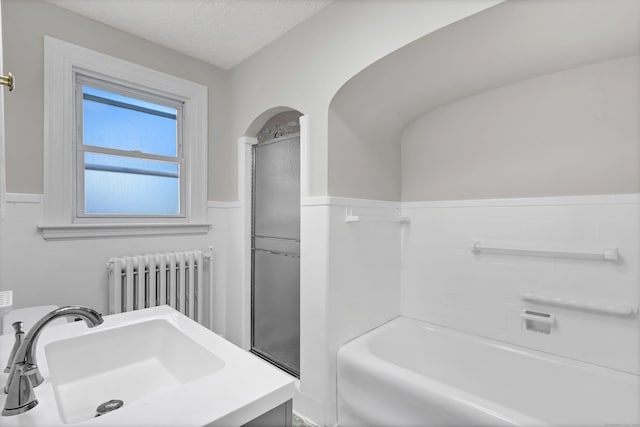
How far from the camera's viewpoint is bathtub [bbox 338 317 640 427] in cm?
130

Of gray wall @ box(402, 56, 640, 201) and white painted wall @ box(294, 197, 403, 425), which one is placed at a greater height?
gray wall @ box(402, 56, 640, 201)

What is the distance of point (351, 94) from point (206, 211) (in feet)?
4.77

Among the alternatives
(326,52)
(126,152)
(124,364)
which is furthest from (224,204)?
(124,364)

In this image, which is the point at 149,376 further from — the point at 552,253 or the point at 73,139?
the point at 552,253

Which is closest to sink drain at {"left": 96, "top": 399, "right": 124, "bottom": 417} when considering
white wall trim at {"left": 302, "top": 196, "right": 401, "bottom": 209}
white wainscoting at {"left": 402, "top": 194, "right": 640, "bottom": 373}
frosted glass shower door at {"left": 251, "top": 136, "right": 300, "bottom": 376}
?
white wall trim at {"left": 302, "top": 196, "right": 401, "bottom": 209}

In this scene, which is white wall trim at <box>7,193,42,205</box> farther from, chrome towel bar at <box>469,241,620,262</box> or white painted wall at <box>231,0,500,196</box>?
chrome towel bar at <box>469,241,620,262</box>

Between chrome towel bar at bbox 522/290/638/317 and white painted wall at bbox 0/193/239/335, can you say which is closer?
chrome towel bar at bbox 522/290/638/317

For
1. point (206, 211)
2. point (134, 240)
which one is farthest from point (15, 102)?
point (206, 211)

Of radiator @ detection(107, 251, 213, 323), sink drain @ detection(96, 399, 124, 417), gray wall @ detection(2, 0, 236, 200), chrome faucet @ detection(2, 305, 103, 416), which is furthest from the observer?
radiator @ detection(107, 251, 213, 323)

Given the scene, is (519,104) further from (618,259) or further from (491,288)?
Result: (491,288)

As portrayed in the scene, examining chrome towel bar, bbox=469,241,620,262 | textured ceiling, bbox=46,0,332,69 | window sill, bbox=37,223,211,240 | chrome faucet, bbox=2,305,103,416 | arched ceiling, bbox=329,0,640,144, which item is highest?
textured ceiling, bbox=46,0,332,69

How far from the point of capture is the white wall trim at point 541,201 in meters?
1.54

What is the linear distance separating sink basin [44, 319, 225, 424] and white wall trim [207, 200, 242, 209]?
4.74 ft

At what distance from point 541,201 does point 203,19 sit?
7.50 ft
